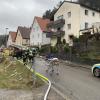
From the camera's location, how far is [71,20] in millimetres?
50125

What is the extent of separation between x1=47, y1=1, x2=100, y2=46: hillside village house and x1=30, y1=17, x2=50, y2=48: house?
323cm

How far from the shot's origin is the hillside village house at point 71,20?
48469mm

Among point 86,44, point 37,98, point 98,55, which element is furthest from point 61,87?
point 86,44

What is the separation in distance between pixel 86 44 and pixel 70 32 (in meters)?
19.7

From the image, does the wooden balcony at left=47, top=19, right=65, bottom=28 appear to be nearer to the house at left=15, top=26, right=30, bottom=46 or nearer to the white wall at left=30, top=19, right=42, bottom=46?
the white wall at left=30, top=19, right=42, bottom=46

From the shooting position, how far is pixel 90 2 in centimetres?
7550

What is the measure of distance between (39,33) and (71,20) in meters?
13.0

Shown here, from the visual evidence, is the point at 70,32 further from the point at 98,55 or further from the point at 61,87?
the point at 61,87

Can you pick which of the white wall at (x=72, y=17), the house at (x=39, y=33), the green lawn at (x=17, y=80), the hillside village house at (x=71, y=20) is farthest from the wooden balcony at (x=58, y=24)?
the green lawn at (x=17, y=80)

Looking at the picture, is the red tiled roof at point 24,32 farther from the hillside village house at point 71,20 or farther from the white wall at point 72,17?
the white wall at point 72,17

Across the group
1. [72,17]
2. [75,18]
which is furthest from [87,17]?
[72,17]

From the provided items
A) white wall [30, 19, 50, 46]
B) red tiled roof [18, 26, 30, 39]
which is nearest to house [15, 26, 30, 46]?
red tiled roof [18, 26, 30, 39]

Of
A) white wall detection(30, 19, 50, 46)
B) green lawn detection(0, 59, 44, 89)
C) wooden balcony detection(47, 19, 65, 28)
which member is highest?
wooden balcony detection(47, 19, 65, 28)

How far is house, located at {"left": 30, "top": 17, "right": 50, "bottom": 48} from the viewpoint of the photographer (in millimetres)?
59053
